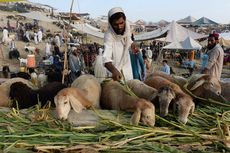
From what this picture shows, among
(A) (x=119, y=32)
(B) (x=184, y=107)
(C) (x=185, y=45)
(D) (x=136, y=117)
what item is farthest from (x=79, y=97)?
(C) (x=185, y=45)

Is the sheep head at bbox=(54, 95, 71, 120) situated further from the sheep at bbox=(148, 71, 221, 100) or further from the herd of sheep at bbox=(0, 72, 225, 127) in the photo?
the sheep at bbox=(148, 71, 221, 100)

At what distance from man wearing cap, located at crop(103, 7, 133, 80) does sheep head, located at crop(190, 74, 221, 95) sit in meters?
0.87

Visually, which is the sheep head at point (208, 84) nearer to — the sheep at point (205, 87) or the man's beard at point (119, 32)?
the sheep at point (205, 87)

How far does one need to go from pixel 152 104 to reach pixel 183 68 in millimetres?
22459

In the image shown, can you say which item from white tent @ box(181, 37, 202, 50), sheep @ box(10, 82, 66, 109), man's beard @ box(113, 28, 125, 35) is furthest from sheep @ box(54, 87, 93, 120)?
white tent @ box(181, 37, 202, 50)

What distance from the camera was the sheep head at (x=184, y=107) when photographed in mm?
3238

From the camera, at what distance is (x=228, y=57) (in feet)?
98.7

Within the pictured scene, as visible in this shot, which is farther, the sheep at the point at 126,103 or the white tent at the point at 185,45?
the white tent at the point at 185,45

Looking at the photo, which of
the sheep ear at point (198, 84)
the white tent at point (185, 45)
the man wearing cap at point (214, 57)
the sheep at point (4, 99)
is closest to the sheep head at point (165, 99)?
the sheep ear at point (198, 84)

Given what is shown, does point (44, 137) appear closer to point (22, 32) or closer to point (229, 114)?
point (229, 114)

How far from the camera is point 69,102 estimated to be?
11.3 feet

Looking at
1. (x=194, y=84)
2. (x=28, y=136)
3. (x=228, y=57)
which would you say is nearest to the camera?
(x=28, y=136)

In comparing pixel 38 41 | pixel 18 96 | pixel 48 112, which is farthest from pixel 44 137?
pixel 38 41

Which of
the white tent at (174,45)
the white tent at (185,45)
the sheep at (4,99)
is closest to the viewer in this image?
the sheep at (4,99)
